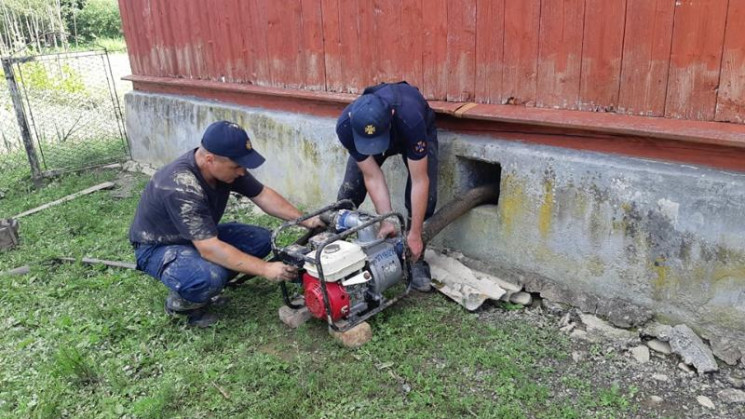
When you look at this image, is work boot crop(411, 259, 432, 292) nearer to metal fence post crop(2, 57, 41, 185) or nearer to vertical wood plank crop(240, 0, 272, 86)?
vertical wood plank crop(240, 0, 272, 86)

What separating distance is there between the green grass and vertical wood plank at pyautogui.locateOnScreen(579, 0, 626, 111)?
1460mm

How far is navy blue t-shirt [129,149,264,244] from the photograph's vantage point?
345cm

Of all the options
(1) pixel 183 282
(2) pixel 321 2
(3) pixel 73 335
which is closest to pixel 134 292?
(3) pixel 73 335

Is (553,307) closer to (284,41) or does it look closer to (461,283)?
(461,283)

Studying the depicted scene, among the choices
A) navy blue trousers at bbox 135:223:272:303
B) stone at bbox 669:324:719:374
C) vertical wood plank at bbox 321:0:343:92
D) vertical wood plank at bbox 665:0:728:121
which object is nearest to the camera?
vertical wood plank at bbox 665:0:728:121

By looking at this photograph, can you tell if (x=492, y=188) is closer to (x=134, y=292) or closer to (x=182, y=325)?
(x=182, y=325)

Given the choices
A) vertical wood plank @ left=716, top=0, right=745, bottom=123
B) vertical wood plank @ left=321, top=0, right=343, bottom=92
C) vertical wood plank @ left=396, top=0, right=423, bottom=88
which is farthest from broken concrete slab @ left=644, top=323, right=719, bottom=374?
vertical wood plank @ left=321, top=0, right=343, bottom=92

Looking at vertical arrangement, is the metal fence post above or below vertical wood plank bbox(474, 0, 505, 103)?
below

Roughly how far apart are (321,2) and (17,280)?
11.4ft

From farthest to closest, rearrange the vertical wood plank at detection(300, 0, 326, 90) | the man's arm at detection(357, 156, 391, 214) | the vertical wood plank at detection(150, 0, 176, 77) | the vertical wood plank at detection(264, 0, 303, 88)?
the vertical wood plank at detection(150, 0, 176, 77)
the vertical wood plank at detection(264, 0, 303, 88)
the vertical wood plank at detection(300, 0, 326, 90)
the man's arm at detection(357, 156, 391, 214)

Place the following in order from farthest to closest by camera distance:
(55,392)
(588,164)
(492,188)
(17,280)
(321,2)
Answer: (321,2)
(17,280)
(492,188)
(588,164)
(55,392)

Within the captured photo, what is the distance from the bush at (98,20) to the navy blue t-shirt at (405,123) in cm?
2677

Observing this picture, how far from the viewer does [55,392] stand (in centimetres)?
315

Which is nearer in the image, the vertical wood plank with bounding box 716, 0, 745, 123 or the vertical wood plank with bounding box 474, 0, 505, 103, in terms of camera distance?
the vertical wood plank with bounding box 716, 0, 745, 123
